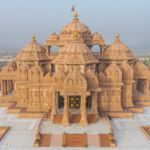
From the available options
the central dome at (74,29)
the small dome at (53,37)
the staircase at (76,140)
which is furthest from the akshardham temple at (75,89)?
the small dome at (53,37)

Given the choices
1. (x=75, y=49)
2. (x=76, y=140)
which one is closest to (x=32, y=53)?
(x=75, y=49)

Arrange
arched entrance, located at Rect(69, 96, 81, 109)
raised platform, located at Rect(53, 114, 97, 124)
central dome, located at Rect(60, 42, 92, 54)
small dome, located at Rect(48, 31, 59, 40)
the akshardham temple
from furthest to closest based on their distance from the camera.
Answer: small dome, located at Rect(48, 31, 59, 40)
central dome, located at Rect(60, 42, 92, 54)
arched entrance, located at Rect(69, 96, 81, 109)
the akshardham temple
raised platform, located at Rect(53, 114, 97, 124)

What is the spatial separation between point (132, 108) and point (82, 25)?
16.1 metres

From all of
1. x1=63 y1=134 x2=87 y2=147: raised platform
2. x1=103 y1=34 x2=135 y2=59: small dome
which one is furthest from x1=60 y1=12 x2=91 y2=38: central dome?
x1=63 y1=134 x2=87 y2=147: raised platform

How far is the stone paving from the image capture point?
19.2 metres

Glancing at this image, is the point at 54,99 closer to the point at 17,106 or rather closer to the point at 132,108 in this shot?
the point at 17,106

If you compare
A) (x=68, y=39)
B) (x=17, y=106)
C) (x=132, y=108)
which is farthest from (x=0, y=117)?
(x=132, y=108)

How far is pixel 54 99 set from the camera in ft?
79.6

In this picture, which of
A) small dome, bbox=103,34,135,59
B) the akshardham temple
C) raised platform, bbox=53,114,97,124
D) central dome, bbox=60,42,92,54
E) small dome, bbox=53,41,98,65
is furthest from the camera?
small dome, bbox=103,34,135,59

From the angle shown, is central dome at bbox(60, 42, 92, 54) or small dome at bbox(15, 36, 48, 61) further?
small dome at bbox(15, 36, 48, 61)

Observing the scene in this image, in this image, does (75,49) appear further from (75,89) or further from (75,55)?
(75,89)

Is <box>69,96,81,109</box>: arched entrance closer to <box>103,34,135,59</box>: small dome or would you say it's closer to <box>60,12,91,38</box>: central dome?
<box>103,34,135,59</box>: small dome

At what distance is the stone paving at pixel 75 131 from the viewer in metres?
19.2

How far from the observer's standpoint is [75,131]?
2092 centimetres
